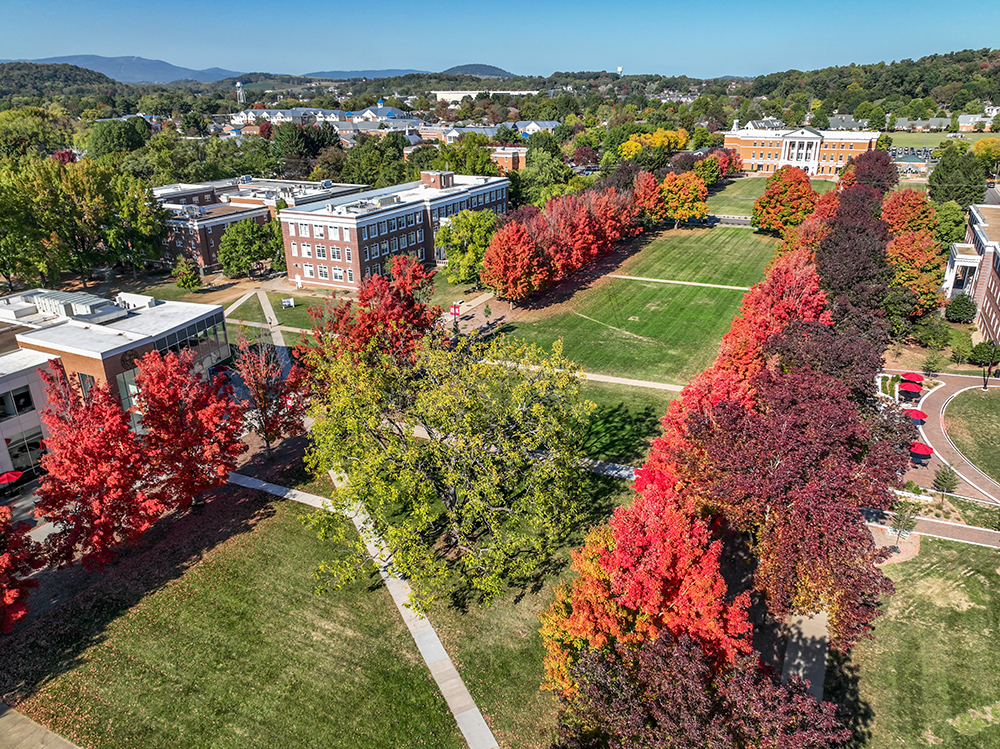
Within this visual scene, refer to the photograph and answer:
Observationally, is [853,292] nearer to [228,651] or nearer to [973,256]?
[973,256]

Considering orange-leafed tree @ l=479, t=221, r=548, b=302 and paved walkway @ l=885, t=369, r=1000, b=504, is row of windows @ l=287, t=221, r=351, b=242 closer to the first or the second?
orange-leafed tree @ l=479, t=221, r=548, b=302

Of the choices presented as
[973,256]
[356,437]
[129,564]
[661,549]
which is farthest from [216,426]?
[973,256]

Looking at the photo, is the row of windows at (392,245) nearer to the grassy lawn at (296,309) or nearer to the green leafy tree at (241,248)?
the grassy lawn at (296,309)

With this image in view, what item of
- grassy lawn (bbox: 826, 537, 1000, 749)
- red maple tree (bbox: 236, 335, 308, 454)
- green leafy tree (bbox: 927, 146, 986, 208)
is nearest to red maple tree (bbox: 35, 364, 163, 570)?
red maple tree (bbox: 236, 335, 308, 454)

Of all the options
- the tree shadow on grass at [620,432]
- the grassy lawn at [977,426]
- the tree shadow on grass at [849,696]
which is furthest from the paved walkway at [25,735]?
the grassy lawn at [977,426]

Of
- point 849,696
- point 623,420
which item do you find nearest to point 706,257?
point 623,420
